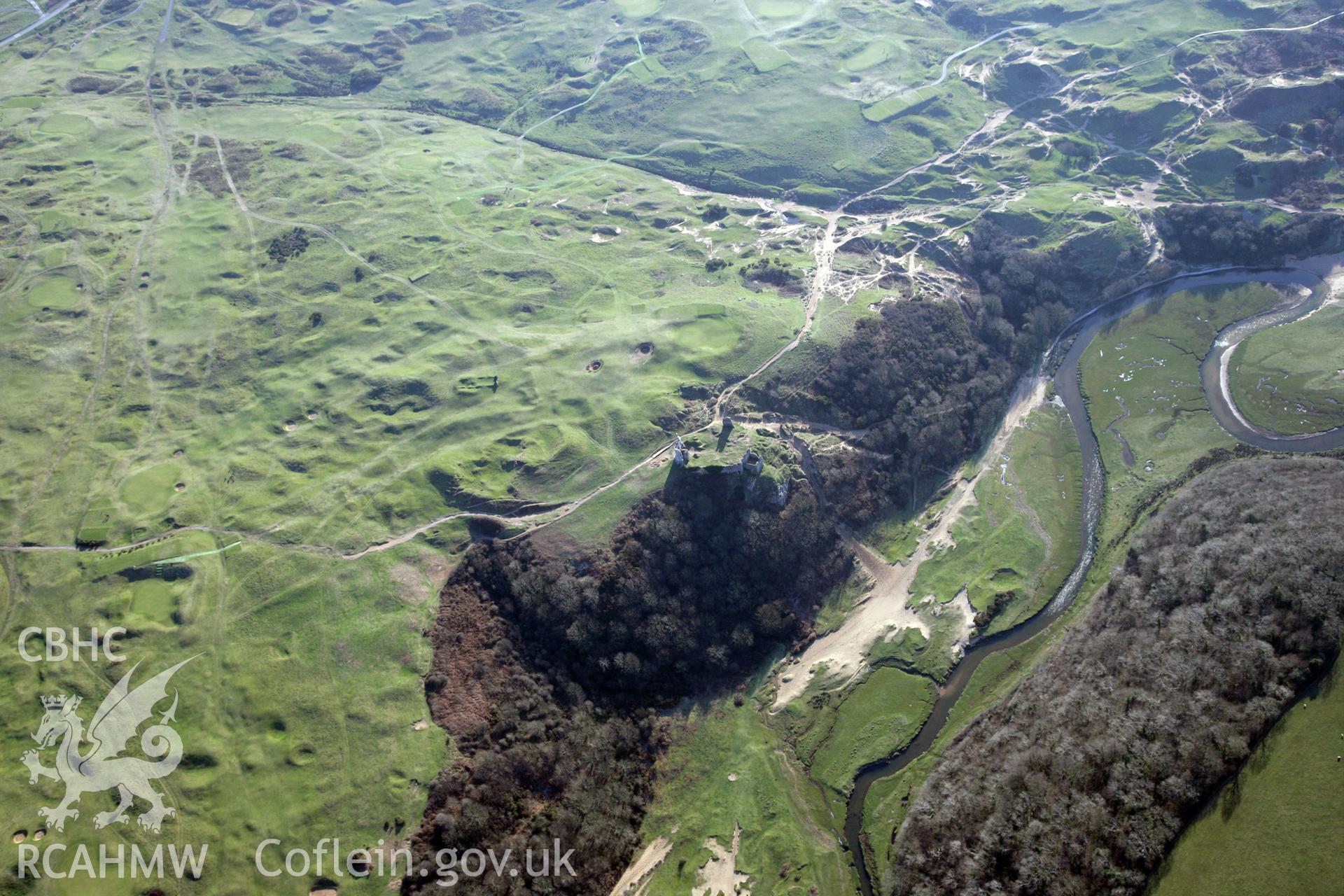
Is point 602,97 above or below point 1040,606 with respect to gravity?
above

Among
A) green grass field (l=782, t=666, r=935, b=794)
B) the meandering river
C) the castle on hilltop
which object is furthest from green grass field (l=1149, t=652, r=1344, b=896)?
the castle on hilltop

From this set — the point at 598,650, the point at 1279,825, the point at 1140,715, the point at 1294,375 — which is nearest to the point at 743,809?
Result: the point at 598,650

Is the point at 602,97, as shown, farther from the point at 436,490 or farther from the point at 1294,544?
Result: the point at 1294,544

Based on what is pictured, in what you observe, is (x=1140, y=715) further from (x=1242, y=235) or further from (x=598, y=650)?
(x=1242, y=235)

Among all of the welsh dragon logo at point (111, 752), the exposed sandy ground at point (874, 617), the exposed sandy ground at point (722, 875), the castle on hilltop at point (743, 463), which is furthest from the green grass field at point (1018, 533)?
the welsh dragon logo at point (111, 752)

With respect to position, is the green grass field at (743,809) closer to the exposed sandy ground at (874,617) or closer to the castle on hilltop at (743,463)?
the exposed sandy ground at (874,617)

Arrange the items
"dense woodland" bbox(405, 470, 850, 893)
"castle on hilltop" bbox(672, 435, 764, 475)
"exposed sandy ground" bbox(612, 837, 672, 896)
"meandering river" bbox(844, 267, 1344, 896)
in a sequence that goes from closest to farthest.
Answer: "exposed sandy ground" bbox(612, 837, 672, 896) → "dense woodland" bbox(405, 470, 850, 893) → "meandering river" bbox(844, 267, 1344, 896) → "castle on hilltop" bbox(672, 435, 764, 475)

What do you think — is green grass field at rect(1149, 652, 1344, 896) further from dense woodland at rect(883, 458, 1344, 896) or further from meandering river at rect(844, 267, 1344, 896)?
meandering river at rect(844, 267, 1344, 896)

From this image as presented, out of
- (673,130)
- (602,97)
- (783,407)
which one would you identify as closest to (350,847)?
(783,407)
